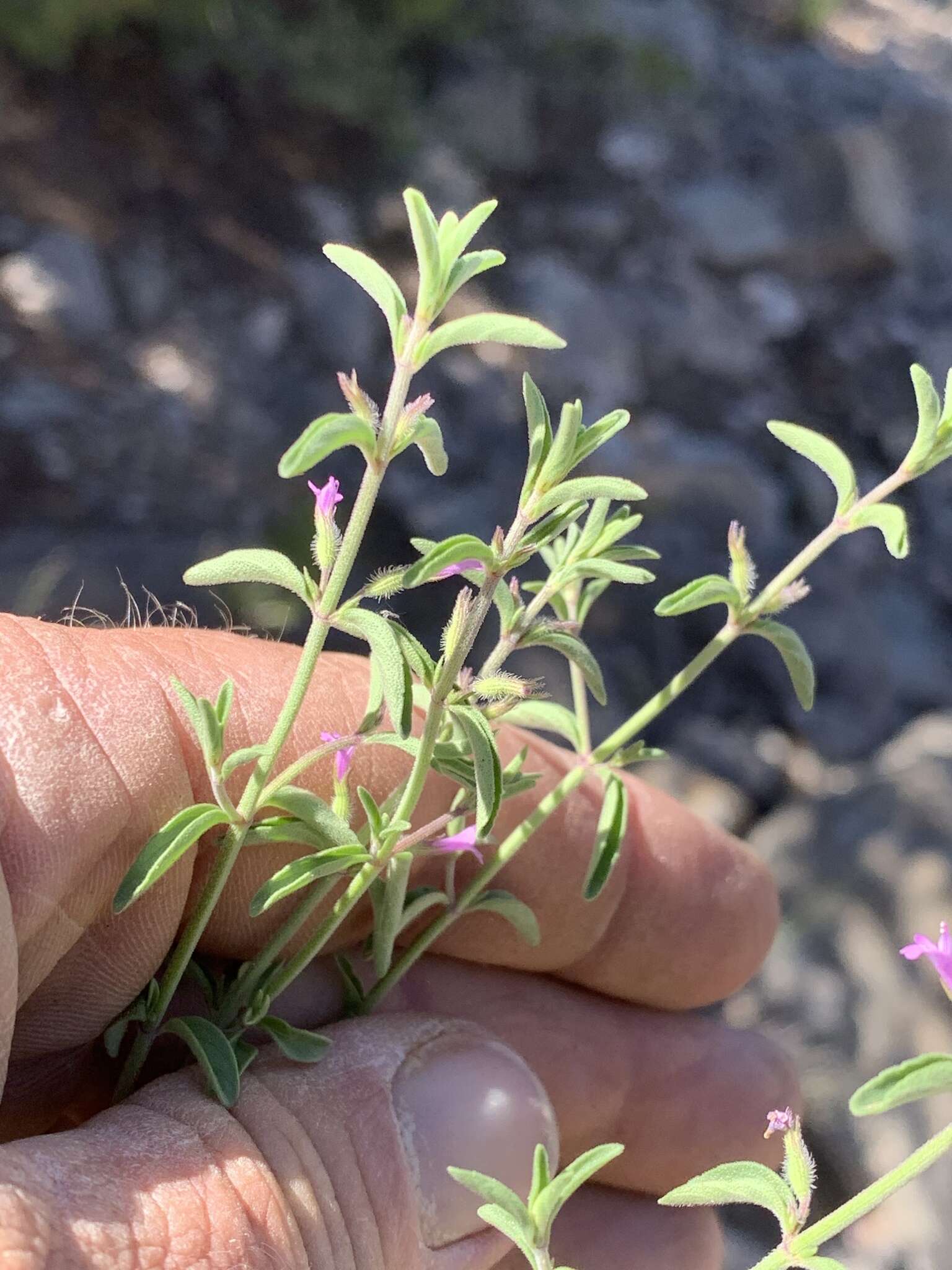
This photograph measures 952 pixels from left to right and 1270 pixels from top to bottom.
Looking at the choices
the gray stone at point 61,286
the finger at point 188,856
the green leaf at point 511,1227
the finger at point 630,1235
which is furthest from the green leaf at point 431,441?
the gray stone at point 61,286

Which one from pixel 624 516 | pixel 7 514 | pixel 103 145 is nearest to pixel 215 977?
pixel 624 516

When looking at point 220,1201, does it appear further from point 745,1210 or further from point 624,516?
point 745,1210

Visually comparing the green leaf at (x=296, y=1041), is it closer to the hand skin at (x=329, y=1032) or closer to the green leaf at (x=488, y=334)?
the hand skin at (x=329, y=1032)

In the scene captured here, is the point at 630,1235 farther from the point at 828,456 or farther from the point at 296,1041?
the point at 828,456

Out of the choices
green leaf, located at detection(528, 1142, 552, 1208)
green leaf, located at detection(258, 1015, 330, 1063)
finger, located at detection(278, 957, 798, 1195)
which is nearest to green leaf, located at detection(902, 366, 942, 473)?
green leaf, located at detection(528, 1142, 552, 1208)

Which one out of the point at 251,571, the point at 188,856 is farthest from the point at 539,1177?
the point at 251,571

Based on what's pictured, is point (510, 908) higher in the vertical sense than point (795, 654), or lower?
lower

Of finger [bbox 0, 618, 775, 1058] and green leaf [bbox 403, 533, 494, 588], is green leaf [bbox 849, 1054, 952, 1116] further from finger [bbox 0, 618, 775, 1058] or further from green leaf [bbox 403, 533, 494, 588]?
finger [bbox 0, 618, 775, 1058]

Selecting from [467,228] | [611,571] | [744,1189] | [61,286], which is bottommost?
[744,1189]
